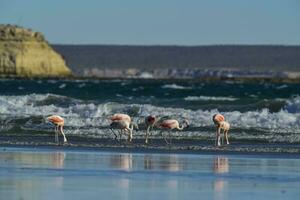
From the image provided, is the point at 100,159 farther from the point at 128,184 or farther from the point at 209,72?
the point at 209,72

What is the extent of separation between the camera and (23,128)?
3512 centimetres

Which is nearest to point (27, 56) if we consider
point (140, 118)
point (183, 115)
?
point (140, 118)

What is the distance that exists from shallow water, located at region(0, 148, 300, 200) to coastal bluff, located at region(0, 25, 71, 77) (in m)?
121

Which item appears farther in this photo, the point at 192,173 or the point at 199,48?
the point at 199,48

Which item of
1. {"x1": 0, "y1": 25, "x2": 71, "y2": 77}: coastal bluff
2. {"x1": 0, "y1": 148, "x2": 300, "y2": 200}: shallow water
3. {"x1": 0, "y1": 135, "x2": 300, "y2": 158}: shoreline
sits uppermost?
{"x1": 0, "y1": 25, "x2": 71, "y2": 77}: coastal bluff

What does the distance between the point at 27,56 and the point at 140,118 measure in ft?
365

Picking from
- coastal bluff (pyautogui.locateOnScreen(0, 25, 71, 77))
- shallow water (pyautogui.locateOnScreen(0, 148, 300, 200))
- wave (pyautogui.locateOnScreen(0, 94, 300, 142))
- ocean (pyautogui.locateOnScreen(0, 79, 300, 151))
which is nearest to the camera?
shallow water (pyautogui.locateOnScreen(0, 148, 300, 200))

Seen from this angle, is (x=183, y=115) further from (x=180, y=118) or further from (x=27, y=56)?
(x=27, y=56)

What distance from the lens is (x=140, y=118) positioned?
39.1 metres

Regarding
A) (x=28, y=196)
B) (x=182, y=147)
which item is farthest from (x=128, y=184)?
(x=182, y=147)

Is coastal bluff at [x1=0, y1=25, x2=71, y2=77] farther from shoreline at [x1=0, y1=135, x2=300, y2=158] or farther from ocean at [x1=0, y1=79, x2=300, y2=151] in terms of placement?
shoreline at [x1=0, y1=135, x2=300, y2=158]

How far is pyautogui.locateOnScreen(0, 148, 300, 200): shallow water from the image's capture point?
58.3 feet

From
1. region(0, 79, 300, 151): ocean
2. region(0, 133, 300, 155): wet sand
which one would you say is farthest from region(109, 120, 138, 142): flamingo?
region(0, 79, 300, 151): ocean
